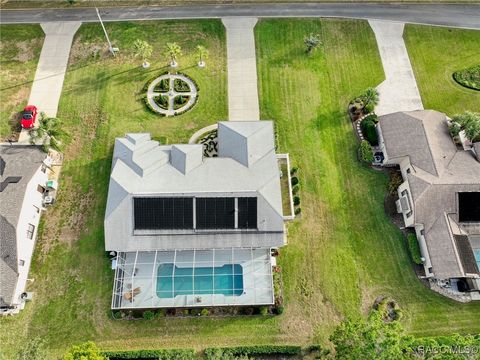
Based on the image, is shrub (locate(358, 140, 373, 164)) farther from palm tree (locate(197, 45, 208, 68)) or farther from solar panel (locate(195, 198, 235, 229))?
palm tree (locate(197, 45, 208, 68))

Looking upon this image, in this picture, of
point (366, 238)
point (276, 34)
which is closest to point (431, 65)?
point (276, 34)

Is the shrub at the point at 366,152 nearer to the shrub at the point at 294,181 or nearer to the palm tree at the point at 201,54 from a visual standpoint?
the shrub at the point at 294,181

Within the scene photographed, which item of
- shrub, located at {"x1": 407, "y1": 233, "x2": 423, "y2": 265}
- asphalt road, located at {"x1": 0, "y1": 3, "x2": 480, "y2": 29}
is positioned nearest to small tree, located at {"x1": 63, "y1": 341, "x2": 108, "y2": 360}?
shrub, located at {"x1": 407, "y1": 233, "x2": 423, "y2": 265}

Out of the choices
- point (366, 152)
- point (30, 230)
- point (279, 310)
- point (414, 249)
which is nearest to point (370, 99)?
point (366, 152)

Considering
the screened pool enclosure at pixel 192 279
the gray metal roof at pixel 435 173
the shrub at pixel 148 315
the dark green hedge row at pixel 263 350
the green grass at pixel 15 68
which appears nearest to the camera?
the dark green hedge row at pixel 263 350

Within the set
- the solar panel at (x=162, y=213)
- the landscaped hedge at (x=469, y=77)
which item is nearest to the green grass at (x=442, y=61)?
the landscaped hedge at (x=469, y=77)

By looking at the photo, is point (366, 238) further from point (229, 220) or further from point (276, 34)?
point (276, 34)
